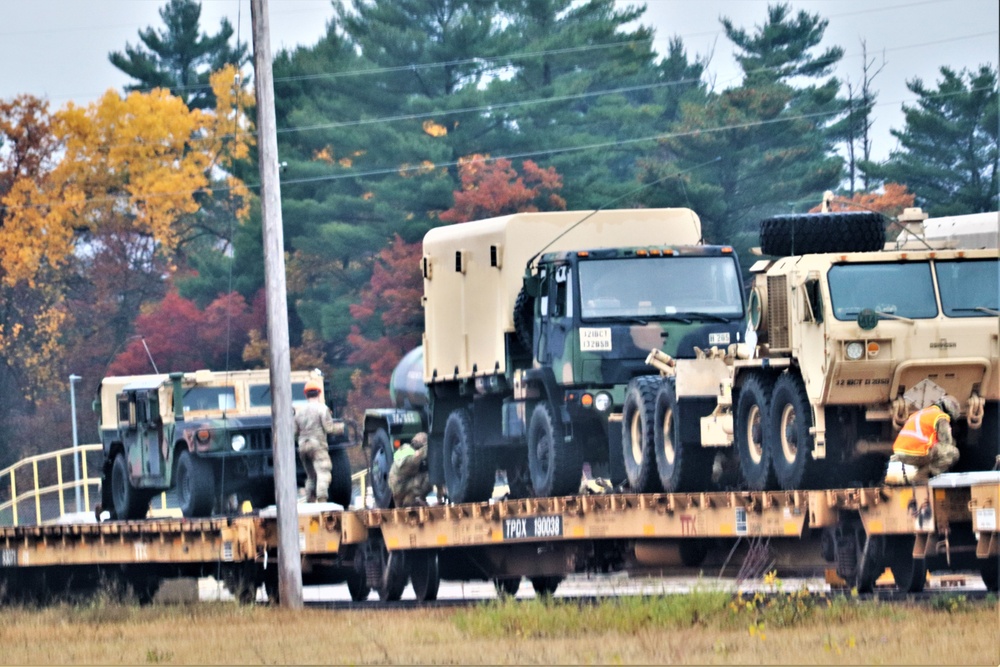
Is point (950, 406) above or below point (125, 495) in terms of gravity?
above

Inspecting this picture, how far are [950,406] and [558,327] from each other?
17.2 ft

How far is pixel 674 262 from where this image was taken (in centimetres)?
2091

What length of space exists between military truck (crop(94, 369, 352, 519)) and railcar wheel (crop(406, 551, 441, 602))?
4256 millimetres

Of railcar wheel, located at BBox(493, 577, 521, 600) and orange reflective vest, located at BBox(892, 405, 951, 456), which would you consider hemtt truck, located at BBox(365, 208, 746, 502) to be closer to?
railcar wheel, located at BBox(493, 577, 521, 600)

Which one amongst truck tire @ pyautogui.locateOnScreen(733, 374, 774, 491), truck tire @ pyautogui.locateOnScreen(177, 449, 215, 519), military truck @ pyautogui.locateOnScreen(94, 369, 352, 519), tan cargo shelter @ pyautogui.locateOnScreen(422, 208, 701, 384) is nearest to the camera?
truck tire @ pyautogui.locateOnScreen(733, 374, 774, 491)

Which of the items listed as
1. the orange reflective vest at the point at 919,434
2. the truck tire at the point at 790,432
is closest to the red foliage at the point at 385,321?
the truck tire at the point at 790,432

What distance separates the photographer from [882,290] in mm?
16641

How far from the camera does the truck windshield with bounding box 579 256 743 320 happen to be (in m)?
20.6

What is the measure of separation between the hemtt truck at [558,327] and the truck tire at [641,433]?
26.5 inches

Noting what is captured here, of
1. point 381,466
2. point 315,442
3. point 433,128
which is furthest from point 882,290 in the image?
point 433,128

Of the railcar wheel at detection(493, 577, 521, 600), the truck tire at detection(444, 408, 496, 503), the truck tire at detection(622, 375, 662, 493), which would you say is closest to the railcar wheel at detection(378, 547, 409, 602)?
the railcar wheel at detection(493, 577, 521, 600)

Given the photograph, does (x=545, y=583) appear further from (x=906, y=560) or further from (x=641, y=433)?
(x=906, y=560)

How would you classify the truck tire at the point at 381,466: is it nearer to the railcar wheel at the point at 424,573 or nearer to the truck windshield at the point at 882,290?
the railcar wheel at the point at 424,573

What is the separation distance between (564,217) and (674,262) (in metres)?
1.86
